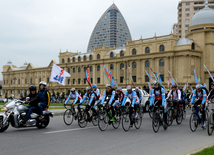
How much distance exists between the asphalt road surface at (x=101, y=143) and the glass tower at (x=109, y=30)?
121415 mm

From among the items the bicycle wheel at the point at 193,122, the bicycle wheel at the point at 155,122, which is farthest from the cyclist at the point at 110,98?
the bicycle wheel at the point at 193,122

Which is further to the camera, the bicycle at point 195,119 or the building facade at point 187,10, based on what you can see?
the building facade at point 187,10

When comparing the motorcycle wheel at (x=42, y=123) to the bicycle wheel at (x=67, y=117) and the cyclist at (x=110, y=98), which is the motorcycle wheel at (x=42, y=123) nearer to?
the bicycle wheel at (x=67, y=117)

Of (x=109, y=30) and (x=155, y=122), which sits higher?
(x=109, y=30)

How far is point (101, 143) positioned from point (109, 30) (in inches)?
4941

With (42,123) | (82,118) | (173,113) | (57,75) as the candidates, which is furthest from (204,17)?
(42,123)

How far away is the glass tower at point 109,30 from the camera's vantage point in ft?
430

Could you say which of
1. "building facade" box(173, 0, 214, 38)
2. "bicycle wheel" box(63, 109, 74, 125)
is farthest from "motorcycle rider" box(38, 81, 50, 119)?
"building facade" box(173, 0, 214, 38)

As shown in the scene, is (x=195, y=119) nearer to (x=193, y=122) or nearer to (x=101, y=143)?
(x=193, y=122)

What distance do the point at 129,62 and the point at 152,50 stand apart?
22.8 feet

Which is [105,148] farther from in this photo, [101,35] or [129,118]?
[101,35]

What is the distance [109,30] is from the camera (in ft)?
428

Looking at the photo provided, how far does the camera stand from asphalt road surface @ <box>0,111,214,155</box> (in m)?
6.96

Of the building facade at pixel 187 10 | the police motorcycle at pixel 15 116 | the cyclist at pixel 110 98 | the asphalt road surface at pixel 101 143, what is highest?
the building facade at pixel 187 10
